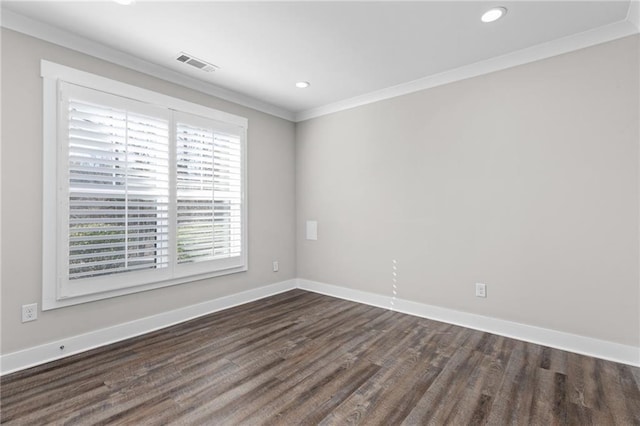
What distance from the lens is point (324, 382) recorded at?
6.99 ft

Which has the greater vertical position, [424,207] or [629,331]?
[424,207]

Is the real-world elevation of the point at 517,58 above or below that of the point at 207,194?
above

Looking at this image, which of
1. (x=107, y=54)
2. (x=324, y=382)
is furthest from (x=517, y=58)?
(x=107, y=54)

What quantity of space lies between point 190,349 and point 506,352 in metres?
2.70

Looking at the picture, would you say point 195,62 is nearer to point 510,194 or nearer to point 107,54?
point 107,54

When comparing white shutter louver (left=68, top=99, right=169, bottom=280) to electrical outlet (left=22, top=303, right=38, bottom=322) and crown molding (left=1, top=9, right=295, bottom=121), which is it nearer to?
electrical outlet (left=22, top=303, right=38, bottom=322)

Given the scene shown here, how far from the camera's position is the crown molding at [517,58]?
7.80 ft

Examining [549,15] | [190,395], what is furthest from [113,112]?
[549,15]

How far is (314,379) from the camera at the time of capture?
7.12ft

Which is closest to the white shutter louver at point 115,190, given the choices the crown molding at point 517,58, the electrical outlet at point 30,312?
the electrical outlet at point 30,312

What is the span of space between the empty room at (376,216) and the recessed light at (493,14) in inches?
0.9

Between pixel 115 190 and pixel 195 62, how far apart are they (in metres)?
1.44

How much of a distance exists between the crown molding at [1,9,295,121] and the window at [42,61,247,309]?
0.72ft

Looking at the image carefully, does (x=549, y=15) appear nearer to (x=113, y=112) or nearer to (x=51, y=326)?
(x=113, y=112)
